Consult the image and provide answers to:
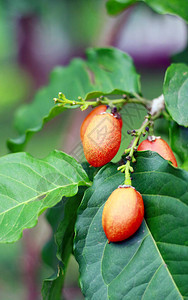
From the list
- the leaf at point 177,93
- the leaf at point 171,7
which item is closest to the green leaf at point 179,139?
the leaf at point 177,93

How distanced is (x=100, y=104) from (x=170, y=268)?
0.51 metres

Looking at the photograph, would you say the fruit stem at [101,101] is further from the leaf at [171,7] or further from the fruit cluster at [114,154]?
the leaf at [171,7]

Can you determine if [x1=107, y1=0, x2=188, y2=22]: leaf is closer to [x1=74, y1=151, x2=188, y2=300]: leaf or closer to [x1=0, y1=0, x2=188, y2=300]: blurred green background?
[x1=0, y1=0, x2=188, y2=300]: blurred green background

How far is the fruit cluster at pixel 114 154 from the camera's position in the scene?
98 centimetres

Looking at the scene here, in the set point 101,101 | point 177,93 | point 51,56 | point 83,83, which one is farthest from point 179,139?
point 51,56

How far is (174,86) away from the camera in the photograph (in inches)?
48.8

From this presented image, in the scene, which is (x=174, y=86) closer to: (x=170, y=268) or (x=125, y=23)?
(x=170, y=268)

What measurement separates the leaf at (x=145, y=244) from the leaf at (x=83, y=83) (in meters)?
0.36

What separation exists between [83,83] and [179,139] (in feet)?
1.68

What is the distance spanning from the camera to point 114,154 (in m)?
1.12

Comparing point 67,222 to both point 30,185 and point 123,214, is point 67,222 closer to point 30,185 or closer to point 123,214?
point 30,185

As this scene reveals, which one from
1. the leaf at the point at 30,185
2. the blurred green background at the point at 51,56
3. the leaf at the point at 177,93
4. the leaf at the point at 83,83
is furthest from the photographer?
the blurred green background at the point at 51,56

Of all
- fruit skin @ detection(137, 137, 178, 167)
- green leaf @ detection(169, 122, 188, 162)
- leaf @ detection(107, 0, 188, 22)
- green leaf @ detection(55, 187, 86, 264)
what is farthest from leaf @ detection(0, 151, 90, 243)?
leaf @ detection(107, 0, 188, 22)

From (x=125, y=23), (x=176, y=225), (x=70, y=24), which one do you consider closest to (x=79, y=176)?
(x=176, y=225)
